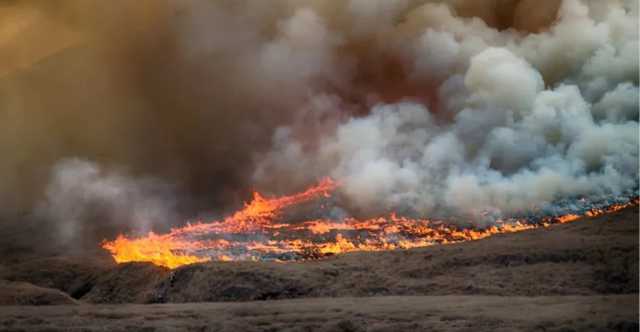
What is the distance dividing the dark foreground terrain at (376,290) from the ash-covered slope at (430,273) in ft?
0.31

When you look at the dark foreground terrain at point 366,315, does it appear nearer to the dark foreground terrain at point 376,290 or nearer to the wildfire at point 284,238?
the dark foreground terrain at point 376,290

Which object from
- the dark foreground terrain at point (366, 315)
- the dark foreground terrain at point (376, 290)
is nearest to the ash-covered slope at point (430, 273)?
the dark foreground terrain at point (376, 290)

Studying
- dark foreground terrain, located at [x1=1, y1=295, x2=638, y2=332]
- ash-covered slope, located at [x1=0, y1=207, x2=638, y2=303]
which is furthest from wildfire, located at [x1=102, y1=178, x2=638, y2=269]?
dark foreground terrain, located at [x1=1, y1=295, x2=638, y2=332]

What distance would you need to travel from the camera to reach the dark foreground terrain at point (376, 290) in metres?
28.6

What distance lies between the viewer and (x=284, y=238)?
202 feet

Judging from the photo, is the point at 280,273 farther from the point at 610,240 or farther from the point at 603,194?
the point at 603,194

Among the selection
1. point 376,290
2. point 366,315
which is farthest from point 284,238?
point 366,315

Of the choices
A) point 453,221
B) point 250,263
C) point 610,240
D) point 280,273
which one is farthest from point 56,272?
point 610,240

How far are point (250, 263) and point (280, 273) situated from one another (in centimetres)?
352

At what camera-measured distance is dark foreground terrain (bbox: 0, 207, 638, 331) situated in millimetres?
28594

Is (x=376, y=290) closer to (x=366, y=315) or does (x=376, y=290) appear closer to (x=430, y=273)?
(x=430, y=273)

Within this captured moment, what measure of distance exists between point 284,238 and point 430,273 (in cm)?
2144

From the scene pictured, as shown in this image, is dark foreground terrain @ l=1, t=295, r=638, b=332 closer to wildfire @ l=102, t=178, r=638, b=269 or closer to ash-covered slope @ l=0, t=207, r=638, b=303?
ash-covered slope @ l=0, t=207, r=638, b=303

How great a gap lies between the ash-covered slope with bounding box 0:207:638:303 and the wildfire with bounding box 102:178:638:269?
612 cm
